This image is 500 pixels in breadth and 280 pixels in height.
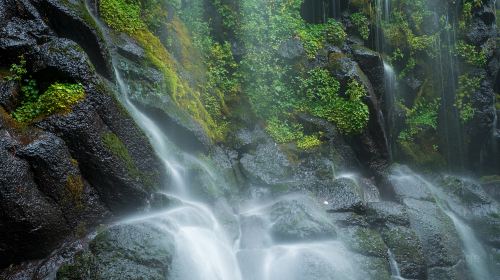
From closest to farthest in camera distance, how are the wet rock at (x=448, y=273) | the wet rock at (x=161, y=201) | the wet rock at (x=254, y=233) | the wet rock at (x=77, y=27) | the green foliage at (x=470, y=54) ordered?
the wet rock at (x=161, y=201), the wet rock at (x=77, y=27), the wet rock at (x=254, y=233), the wet rock at (x=448, y=273), the green foliage at (x=470, y=54)

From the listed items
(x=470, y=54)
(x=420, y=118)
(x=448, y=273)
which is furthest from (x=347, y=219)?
(x=470, y=54)

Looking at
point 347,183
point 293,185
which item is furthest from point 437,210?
point 293,185

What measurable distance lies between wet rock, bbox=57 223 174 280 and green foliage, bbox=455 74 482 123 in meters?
11.4

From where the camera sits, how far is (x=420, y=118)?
13469mm

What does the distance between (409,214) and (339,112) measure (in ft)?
11.2

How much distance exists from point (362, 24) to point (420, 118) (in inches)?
145

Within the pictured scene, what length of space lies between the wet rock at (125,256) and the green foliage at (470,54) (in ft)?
40.2

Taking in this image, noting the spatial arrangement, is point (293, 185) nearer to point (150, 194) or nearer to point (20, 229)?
point (150, 194)

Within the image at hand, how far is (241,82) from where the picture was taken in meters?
11.1

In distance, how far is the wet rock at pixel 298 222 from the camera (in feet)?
24.9

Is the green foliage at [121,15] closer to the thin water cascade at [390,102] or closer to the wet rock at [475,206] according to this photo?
the thin water cascade at [390,102]

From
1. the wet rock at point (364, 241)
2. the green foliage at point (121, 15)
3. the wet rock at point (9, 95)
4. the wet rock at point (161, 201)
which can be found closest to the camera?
the wet rock at point (9, 95)

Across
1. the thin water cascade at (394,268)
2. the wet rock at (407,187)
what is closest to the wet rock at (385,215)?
the thin water cascade at (394,268)

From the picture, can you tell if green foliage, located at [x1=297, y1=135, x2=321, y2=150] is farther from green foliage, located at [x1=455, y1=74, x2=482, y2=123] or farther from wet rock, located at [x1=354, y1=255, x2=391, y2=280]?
green foliage, located at [x1=455, y1=74, x2=482, y2=123]
